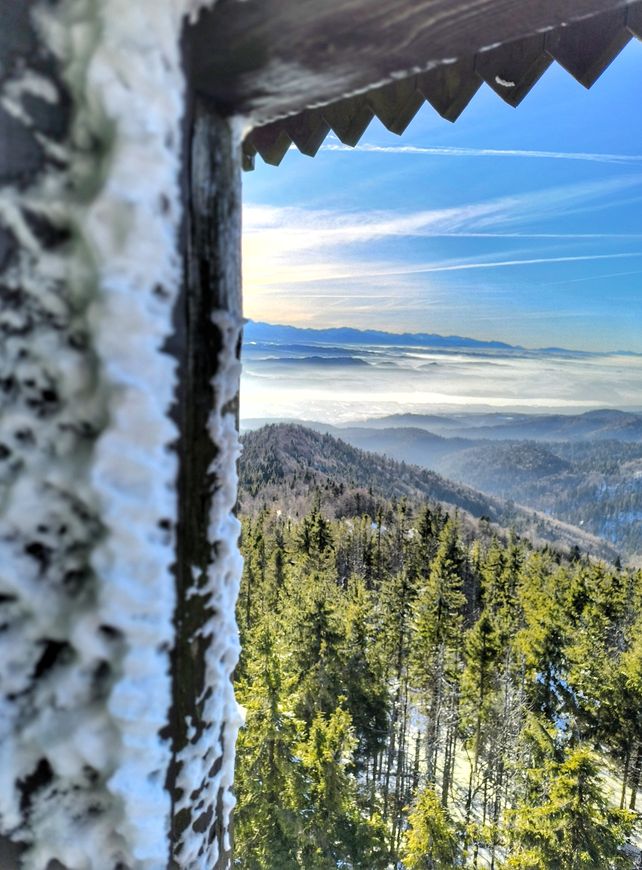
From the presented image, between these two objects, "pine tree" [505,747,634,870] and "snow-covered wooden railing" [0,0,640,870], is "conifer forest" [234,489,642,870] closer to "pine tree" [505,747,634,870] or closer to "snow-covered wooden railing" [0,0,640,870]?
"pine tree" [505,747,634,870]

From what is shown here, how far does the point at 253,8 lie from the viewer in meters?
Answer: 0.59

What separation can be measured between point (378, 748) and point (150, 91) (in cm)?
2802

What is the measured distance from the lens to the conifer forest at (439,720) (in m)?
12.4

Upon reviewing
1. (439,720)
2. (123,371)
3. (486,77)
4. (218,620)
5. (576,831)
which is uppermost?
(486,77)

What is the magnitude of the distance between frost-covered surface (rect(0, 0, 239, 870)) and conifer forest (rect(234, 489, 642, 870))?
540 inches

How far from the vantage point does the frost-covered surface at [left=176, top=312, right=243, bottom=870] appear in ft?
2.13

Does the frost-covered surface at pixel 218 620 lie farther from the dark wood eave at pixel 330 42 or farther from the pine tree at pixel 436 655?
the pine tree at pixel 436 655

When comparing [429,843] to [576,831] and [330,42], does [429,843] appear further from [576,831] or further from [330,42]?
[330,42]

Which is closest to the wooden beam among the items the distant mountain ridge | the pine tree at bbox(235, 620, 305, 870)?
the pine tree at bbox(235, 620, 305, 870)

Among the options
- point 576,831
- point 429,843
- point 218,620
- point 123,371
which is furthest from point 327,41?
point 576,831

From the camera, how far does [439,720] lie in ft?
80.5

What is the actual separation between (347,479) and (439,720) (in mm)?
90775

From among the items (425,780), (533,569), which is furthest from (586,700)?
(533,569)

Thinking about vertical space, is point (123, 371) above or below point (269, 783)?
above
